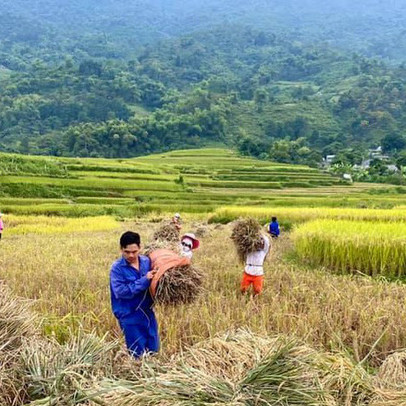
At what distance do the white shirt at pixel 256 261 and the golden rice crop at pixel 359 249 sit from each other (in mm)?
2682

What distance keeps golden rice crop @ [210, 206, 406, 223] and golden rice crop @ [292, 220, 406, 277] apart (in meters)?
4.75

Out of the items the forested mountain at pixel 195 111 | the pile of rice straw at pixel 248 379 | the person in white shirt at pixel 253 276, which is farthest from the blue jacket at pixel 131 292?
the forested mountain at pixel 195 111

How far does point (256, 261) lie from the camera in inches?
283

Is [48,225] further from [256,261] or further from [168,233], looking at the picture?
[256,261]

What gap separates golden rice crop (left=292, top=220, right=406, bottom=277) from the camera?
936cm

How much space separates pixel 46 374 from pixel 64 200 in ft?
92.3

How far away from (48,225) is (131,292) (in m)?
16.8

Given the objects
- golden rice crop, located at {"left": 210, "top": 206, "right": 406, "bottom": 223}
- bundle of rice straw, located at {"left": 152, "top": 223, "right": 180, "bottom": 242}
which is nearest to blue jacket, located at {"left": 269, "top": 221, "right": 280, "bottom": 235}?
golden rice crop, located at {"left": 210, "top": 206, "right": 406, "bottom": 223}

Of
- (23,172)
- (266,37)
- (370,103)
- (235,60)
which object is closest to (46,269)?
(23,172)

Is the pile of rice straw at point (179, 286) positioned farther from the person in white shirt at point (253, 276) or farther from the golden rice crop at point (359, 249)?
the golden rice crop at point (359, 249)

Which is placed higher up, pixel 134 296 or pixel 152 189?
pixel 134 296

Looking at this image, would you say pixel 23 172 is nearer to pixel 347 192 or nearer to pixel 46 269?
pixel 347 192

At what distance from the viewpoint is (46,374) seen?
10.3 feet

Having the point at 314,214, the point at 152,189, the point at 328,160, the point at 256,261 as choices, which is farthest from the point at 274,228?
the point at 328,160
